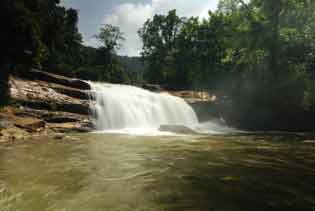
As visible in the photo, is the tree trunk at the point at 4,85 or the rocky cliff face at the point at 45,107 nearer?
the rocky cliff face at the point at 45,107

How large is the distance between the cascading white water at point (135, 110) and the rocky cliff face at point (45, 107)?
46.8 inches

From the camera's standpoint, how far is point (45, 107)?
1561 centimetres

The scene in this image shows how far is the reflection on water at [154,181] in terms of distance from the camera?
3.99 metres

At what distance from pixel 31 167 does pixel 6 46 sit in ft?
34.5

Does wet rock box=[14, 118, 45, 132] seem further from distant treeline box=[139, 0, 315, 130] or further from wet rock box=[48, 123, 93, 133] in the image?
distant treeline box=[139, 0, 315, 130]

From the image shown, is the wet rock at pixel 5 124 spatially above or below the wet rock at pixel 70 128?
above

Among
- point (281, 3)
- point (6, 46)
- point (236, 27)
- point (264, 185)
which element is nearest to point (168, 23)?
point (236, 27)

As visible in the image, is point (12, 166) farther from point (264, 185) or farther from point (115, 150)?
point (264, 185)

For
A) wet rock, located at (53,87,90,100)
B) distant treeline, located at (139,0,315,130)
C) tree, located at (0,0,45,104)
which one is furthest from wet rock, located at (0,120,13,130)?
distant treeline, located at (139,0,315,130)

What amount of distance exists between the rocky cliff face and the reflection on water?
488cm

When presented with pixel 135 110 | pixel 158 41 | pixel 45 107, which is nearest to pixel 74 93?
pixel 45 107

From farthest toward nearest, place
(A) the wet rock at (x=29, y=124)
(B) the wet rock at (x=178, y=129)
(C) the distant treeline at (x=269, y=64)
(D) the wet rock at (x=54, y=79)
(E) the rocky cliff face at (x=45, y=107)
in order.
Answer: (C) the distant treeline at (x=269, y=64), (D) the wet rock at (x=54, y=79), (B) the wet rock at (x=178, y=129), (E) the rocky cliff face at (x=45, y=107), (A) the wet rock at (x=29, y=124)

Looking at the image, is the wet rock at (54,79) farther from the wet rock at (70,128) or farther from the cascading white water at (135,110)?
the wet rock at (70,128)

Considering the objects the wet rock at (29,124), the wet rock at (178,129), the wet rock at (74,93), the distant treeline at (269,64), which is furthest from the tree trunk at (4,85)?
the distant treeline at (269,64)
